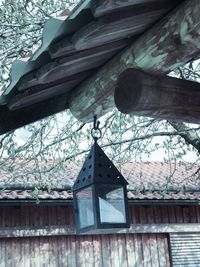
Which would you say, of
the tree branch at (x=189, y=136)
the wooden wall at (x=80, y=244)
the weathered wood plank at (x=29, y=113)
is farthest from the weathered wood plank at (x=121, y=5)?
the wooden wall at (x=80, y=244)

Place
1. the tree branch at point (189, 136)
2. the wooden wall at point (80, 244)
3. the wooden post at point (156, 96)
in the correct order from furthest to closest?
the wooden wall at point (80, 244) → the tree branch at point (189, 136) → the wooden post at point (156, 96)

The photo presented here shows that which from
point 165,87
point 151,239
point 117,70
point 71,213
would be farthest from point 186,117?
point 151,239

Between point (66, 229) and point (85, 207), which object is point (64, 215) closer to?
point (66, 229)

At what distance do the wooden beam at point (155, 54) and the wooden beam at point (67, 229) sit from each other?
4.33 m

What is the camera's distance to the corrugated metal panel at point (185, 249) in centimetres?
820

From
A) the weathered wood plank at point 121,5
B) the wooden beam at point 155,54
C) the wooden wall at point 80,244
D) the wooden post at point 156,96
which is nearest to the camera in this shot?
the weathered wood plank at point 121,5

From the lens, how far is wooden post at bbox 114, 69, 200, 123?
203 centimetres

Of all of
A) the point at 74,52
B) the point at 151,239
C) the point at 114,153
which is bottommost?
the point at 151,239

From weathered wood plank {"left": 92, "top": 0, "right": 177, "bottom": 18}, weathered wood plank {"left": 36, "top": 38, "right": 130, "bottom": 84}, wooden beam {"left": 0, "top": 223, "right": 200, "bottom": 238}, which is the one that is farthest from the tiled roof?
weathered wood plank {"left": 92, "top": 0, "right": 177, "bottom": 18}

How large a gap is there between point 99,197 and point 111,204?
0.08 metres

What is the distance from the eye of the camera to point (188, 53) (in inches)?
74.6

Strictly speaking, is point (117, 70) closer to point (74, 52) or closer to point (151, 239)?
point (74, 52)

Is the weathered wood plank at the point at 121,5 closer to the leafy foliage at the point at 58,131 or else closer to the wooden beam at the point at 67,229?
the leafy foliage at the point at 58,131

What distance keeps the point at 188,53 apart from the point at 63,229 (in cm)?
578
